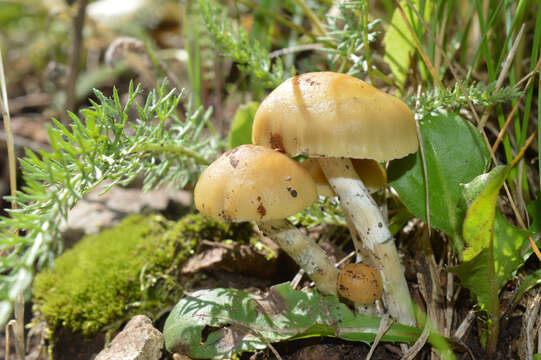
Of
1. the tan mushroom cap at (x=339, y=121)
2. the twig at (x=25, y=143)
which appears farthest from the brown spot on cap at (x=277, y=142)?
the twig at (x=25, y=143)

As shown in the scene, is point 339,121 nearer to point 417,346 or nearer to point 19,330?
point 417,346

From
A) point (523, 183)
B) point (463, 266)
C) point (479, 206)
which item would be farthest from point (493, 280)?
point (523, 183)

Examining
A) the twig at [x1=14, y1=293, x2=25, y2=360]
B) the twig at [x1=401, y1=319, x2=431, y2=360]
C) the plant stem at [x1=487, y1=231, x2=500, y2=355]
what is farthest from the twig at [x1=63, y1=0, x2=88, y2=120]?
the plant stem at [x1=487, y1=231, x2=500, y2=355]

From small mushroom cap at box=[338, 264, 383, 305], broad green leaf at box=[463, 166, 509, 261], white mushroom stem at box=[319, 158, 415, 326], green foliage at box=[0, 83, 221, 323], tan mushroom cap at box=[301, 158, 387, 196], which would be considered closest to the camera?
green foliage at box=[0, 83, 221, 323]

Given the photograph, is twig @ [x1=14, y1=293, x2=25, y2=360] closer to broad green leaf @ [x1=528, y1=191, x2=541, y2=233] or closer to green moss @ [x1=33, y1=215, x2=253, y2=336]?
green moss @ [x1=33, y1=215, x2=253, y2=336]

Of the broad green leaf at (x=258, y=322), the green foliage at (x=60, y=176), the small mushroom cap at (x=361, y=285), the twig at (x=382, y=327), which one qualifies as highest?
the green foliage at (x=60, y=176)

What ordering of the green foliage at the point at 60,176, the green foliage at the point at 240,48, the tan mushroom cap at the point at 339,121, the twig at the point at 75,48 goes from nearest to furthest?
the green foliage at the point at 60,176 → the tan mushroom cap at the point at 339,121 → the green foliage at the point at 240,48 → the twig at the point at 75,48

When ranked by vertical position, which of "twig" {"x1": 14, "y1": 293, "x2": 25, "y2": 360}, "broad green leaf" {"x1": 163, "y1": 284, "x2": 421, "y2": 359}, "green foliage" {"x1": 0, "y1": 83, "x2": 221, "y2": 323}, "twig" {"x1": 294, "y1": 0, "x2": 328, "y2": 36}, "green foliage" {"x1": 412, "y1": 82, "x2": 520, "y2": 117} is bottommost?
"broad green leaf" {"x1": 163, "y1": 284, "x2": 421, "y2": 359}

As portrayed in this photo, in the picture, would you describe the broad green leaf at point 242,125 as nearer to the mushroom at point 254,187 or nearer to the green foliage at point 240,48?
the green foliage at point 240,48
